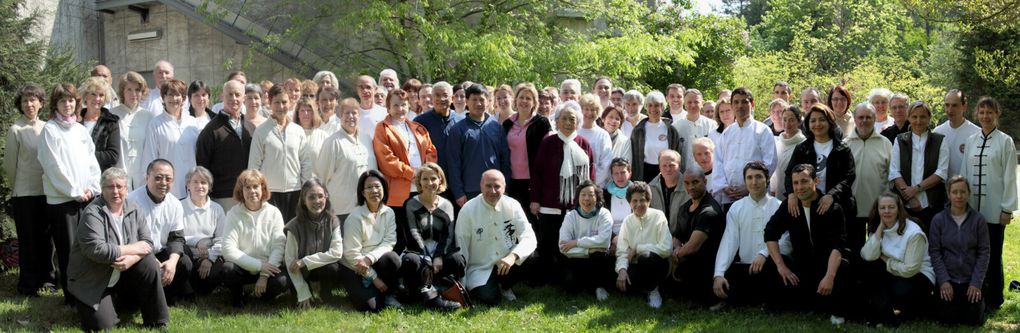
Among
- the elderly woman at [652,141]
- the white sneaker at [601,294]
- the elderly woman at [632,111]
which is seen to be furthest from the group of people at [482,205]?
the elderly woman at [632,111]

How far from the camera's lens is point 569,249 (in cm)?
686

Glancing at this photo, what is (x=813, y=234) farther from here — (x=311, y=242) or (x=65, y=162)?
(x=65, y=162)

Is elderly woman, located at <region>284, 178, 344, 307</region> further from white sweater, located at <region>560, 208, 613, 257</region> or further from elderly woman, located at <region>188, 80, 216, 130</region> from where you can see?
white sweater, located at <region>560, 208, 613, 257</region>

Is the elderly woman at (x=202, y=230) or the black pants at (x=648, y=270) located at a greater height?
the elderly woman at (x=202, y=230)

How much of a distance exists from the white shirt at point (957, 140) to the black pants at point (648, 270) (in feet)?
8.00

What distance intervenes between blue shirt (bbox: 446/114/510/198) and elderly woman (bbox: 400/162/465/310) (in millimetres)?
515

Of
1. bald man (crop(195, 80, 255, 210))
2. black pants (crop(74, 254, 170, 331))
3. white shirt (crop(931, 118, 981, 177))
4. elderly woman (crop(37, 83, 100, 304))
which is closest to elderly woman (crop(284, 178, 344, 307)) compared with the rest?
bald man (crop(195, 80, 255, 210))

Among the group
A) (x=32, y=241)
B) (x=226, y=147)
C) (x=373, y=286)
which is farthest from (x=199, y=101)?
(x=373, y=286)

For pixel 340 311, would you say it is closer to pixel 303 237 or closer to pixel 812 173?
pixel 303 237

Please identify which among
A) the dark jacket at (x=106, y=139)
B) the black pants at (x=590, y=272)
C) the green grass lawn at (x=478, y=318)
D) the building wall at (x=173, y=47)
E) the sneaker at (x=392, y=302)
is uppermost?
the building wall at (x=173, y=47)

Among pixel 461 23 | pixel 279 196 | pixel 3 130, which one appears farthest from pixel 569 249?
pixel 461 23

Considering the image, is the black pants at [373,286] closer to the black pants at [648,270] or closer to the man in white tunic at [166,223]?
the man in white tunic at [166,223]

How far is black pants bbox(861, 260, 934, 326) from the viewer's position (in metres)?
5.93

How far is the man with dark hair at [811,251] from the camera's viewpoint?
6.04 meters
